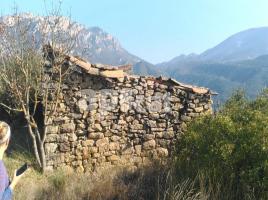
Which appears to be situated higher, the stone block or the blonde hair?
the blonde hair

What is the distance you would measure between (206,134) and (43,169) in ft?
14.5

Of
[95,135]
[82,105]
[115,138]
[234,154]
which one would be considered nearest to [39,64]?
[82,105]

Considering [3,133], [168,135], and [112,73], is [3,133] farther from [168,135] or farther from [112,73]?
[168,135]

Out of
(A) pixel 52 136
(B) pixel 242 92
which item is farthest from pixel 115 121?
(B) pixel 242 92

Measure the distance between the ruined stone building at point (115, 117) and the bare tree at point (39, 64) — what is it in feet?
0.85

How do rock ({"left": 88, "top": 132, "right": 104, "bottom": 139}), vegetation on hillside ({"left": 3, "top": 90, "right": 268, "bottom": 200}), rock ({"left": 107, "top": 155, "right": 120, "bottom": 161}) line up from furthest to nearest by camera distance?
rock ({"left": 107, "top": 155, "right": 120, "bottom": 161}) < rock ({"left": 88, "top": 132, "right": 104, "bottom": 139}) < vegetation on hillside ({"left": 3, "top": 90, "right": 268, "bottom": 200})

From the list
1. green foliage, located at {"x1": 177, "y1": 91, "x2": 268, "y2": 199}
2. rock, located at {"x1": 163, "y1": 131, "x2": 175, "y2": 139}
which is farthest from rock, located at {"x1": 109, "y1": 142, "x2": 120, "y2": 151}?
green foliage, located at {"x1": 177, "y1": 91, "x2": 268, "y2": 199}

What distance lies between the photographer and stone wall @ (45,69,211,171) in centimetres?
1145

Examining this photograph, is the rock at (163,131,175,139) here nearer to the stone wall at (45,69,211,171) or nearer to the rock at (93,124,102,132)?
the stone wall at (45,69,211,171)

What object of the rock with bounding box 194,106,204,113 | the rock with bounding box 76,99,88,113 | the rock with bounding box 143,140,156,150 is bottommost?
the rock with bounding box 143,140,156,150

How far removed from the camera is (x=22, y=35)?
36.6 ft

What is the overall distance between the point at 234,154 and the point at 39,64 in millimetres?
5918

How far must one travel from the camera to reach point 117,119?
39.0ft

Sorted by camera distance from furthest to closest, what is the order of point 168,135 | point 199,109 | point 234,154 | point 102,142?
point 199,109
point 168,135
point 102,142
point 234,154
